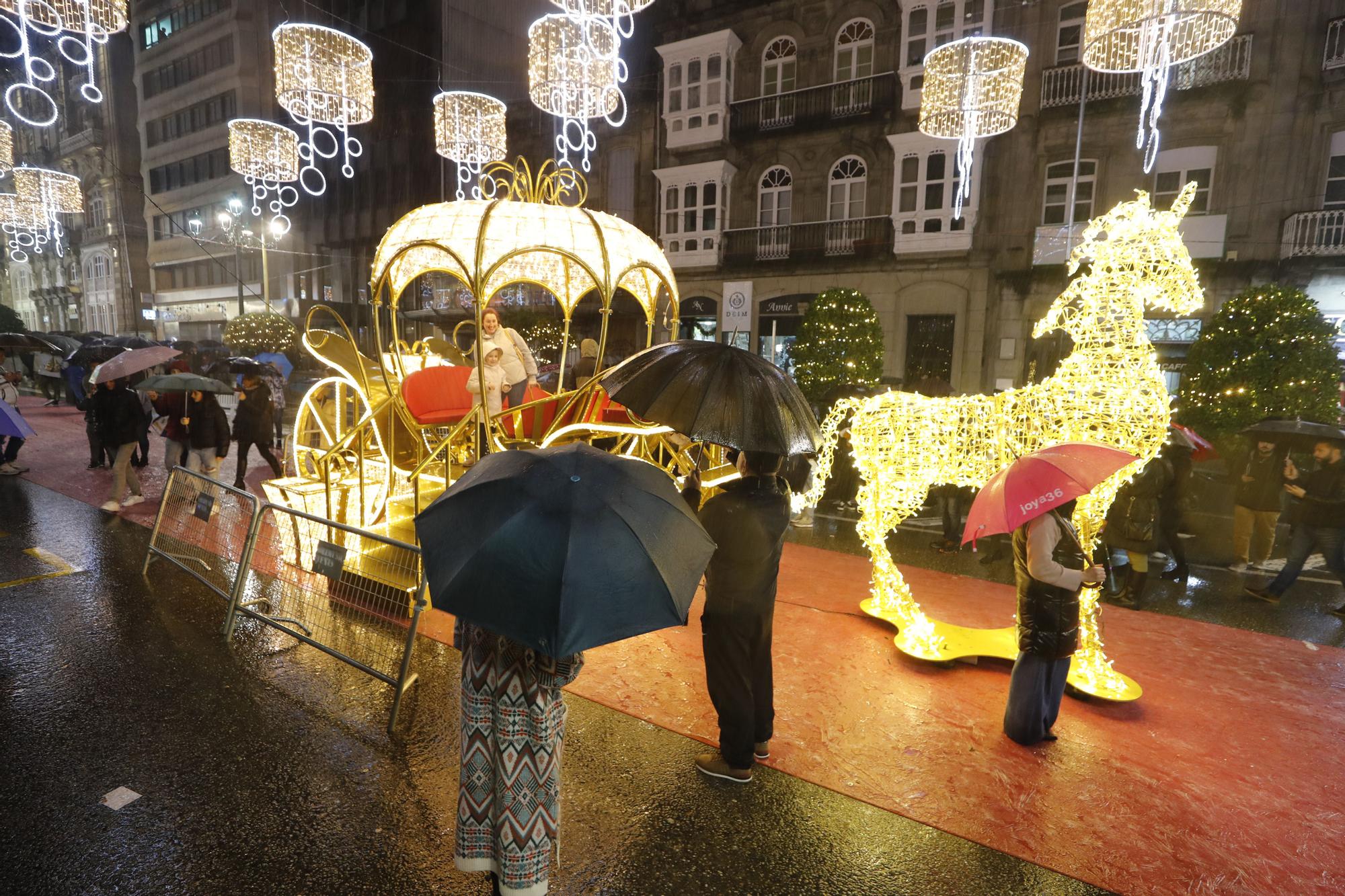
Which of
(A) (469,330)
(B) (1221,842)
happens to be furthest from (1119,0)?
(A) (469,330)

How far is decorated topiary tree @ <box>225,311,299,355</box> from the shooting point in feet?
69.0

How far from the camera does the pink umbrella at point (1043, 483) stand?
10.4 feet

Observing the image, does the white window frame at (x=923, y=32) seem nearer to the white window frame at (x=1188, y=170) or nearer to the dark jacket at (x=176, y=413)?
the white window frame at (x=1188, y=170)

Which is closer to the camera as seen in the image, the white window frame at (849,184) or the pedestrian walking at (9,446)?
the pedestrian walking at (9,446)

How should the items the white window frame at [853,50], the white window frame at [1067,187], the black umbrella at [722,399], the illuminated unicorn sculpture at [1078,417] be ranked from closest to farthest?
1. the black umbrella at [722,399]
2. the illuminated unicorn sculpture at [1078,417]
3. the white window frame at [1067,187]
4. the white window frame at [853,50]

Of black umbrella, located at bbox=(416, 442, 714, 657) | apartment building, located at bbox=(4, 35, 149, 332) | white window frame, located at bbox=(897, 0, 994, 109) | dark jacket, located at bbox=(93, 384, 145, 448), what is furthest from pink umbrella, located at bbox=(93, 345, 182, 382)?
apartment building, located at bbox=(4, 35, 149, 332)

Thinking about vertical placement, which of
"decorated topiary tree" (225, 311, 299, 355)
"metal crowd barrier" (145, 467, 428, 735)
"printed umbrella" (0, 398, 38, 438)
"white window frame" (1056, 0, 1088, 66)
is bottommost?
"metal crowd barrier" (145, 467, 428, 735)

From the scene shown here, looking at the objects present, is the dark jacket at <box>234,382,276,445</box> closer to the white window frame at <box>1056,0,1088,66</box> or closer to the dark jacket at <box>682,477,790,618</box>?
the dark jacket at <box>682,477,790,618</box>

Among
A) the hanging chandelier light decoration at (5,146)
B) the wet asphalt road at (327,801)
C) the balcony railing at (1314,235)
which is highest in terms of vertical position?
the hanging chandelier light decoration at (5,146)

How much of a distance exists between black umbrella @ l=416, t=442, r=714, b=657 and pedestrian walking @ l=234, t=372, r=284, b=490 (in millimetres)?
8847

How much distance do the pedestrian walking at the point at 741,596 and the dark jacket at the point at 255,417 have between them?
885cm

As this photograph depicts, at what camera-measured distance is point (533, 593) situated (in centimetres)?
190

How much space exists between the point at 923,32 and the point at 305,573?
18.6 m

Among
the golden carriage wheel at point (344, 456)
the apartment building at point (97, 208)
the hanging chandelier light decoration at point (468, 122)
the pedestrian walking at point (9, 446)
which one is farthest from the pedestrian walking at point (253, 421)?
the apartment building at point (97, 208)
